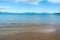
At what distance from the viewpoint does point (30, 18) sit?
3.35ft

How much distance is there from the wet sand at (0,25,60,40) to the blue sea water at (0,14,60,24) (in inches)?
3.4

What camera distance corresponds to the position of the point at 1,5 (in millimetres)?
1051

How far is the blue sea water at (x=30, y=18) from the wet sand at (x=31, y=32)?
9 cm

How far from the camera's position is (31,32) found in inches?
31.1

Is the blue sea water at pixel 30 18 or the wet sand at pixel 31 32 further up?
the blue sea water at pixel 30 18

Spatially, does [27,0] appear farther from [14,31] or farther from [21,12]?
[14,31]

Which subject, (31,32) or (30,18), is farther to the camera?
(30,18)

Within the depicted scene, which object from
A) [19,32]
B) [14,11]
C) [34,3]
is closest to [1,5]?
[14,11]

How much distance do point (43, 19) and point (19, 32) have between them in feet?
0.95

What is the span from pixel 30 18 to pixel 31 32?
0.25 meters

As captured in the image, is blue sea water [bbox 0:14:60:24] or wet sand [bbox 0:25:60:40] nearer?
wet sand [bbox 0:25:60:40]

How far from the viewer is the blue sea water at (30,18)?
946 mm

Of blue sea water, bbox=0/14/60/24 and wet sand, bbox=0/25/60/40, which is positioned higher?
blue sea water, bbox=0/14/60/24

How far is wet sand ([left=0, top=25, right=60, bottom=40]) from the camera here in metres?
0.73
